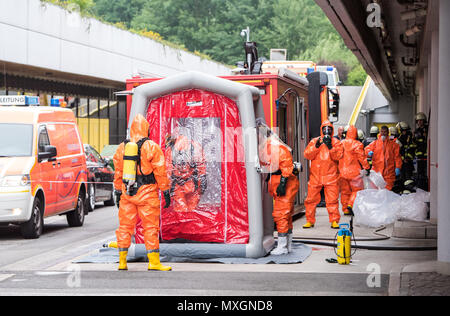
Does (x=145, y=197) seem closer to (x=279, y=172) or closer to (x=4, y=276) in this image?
(x=4, y=276)

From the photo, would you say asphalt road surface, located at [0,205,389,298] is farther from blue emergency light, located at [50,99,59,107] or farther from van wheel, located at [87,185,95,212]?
van wheel, located at [87,185,95,212]

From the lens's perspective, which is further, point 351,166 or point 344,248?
point 351,166

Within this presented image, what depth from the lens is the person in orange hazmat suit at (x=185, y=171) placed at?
11930 millimetres

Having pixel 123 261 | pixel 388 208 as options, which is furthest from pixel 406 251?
pixel 123 261

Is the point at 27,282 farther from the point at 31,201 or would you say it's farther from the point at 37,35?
the point at 37,35

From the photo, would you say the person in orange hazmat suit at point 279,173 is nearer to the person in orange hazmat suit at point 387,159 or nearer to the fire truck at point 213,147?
the fire truck at point 213,147

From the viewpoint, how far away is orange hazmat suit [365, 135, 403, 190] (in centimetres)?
1859

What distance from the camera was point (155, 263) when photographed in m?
10.6

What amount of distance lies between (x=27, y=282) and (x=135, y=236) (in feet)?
7.67

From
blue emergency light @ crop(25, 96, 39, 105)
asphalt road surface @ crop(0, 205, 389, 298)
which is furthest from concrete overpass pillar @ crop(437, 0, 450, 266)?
blue emergency light @ crop(25, 96, 39, 105)

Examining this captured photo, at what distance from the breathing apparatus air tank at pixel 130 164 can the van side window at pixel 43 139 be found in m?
5.21

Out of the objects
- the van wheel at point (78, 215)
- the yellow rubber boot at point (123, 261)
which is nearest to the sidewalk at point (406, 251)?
the yellow rubber boot at point (123, 261)

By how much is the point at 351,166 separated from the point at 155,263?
711cm
